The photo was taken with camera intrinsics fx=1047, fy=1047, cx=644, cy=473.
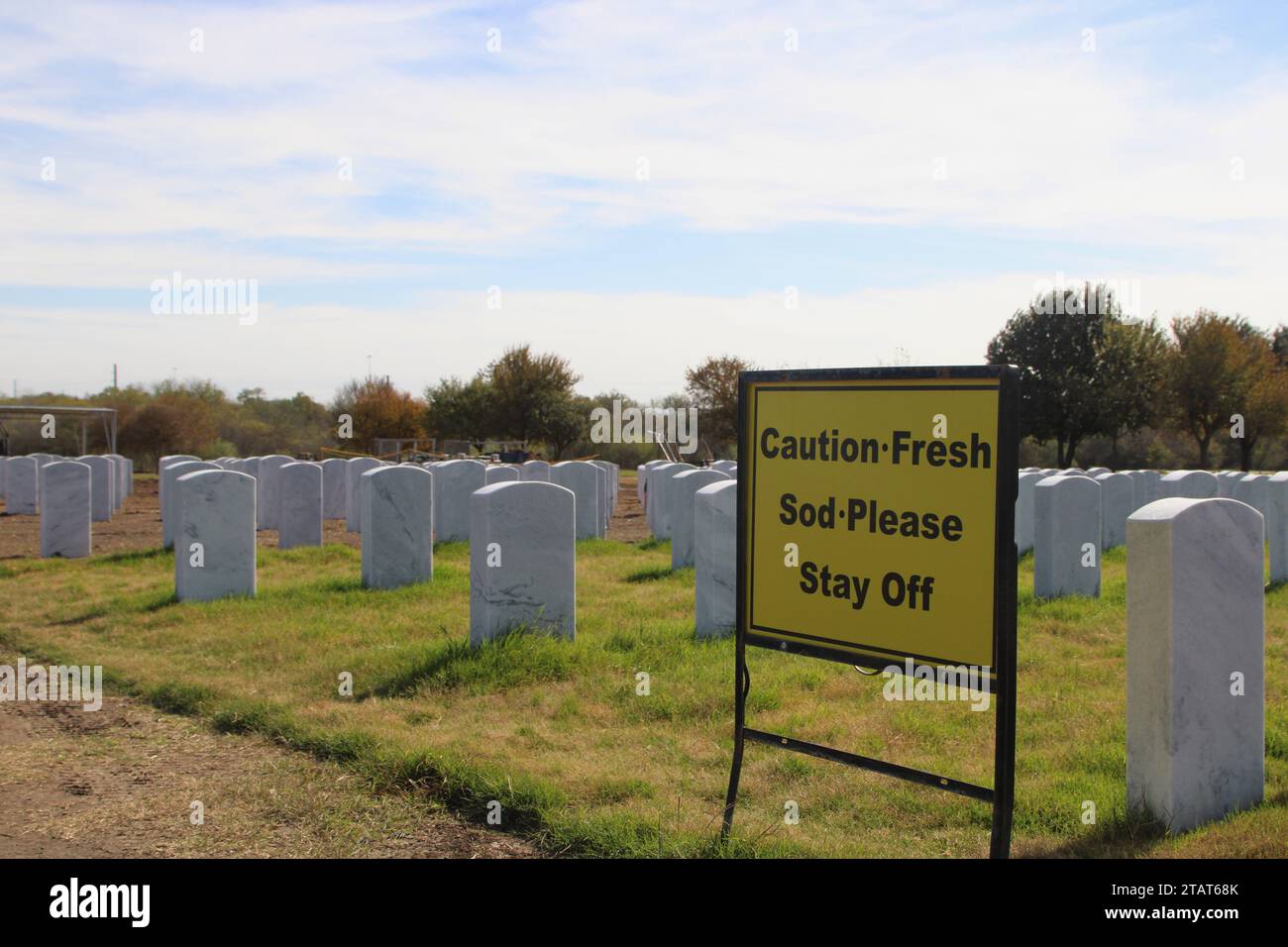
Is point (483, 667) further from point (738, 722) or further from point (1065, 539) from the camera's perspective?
point (1065, 539)

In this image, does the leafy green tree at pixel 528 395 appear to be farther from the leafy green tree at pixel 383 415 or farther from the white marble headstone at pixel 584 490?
the white marble headstone at pixel 584 490

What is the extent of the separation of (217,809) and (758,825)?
8.29 feet

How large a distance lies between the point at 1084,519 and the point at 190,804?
29.7ft

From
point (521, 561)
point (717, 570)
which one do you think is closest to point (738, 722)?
point (521, 561)

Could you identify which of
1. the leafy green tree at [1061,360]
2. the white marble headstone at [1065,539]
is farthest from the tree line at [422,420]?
the white marble headstone at [1065,539]

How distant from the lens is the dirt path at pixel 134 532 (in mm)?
15709

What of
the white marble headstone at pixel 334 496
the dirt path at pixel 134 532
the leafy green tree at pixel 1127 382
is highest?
the leafy green tree at pixel 1127 382

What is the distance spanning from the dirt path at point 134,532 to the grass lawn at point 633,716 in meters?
5.57

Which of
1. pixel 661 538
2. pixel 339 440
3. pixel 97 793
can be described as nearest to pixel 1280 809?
pixel 97 793

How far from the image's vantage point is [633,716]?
20.6ft

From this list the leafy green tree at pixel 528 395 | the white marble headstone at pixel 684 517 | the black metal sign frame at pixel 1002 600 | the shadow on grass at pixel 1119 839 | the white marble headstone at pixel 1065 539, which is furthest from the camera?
the leafy green tree at pixel 528 395

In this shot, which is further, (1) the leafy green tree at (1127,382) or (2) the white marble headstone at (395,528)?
(1) the leafy green tree at (1127,382)

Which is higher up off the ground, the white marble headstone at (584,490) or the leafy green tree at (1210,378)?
the leafy green tree at (1210,378)

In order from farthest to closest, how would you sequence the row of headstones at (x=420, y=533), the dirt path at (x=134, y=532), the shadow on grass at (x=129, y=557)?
the dirt path at (x=134, y=532) < the shadow on grass at (x=129, y=557) < the row of headstones at (x=420, y=533)
